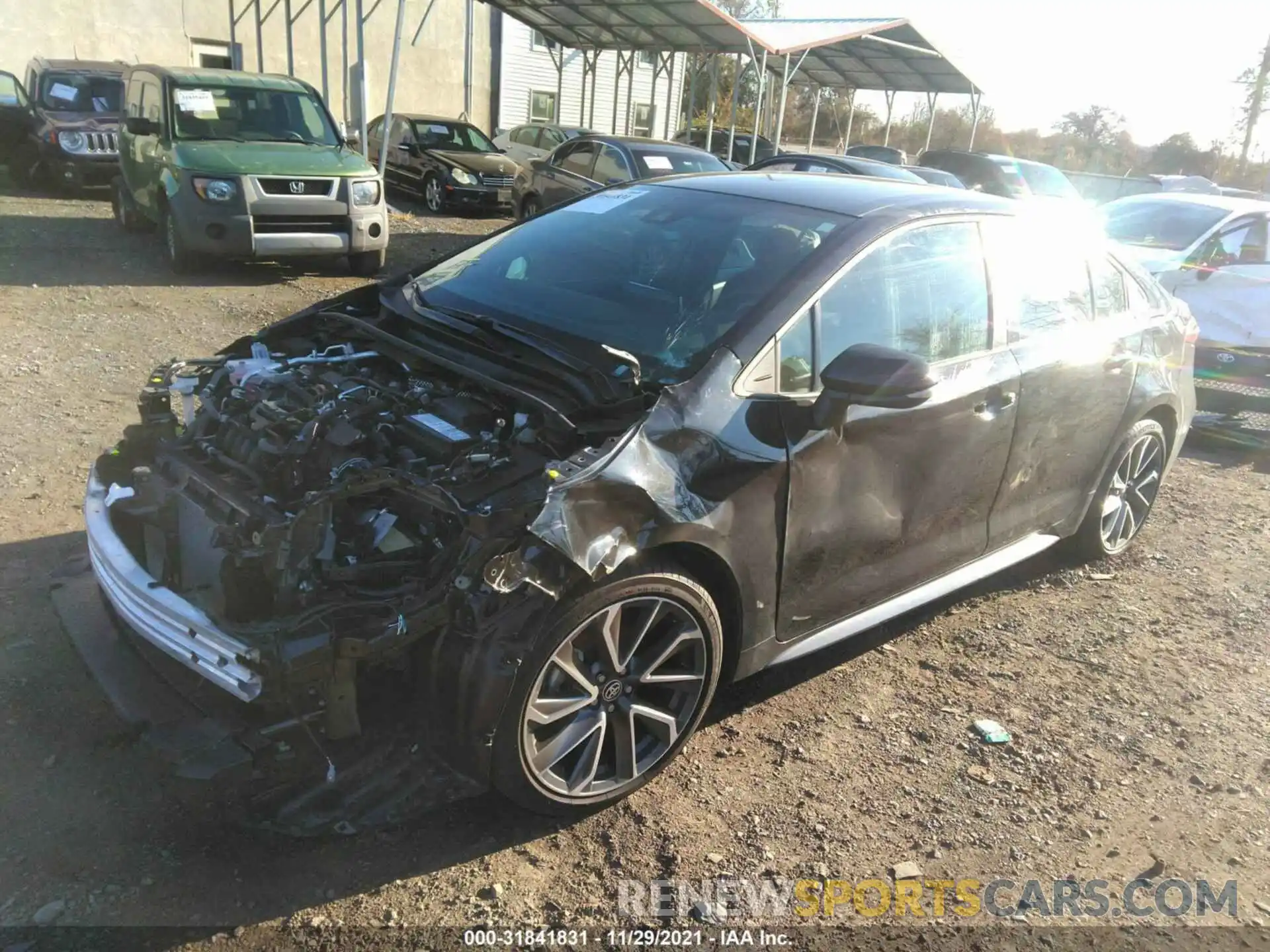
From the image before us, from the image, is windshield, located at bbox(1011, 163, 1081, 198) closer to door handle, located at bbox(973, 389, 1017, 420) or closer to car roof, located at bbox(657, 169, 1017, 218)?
car roof, located at bbox(657, 169, 1017, 218)

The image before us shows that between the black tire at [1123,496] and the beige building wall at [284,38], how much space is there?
14.7 m

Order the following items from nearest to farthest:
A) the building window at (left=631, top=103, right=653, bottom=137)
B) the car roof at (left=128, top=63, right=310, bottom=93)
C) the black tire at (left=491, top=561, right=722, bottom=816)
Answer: the black tire at (left=491, top=561, right=722, bottom=816)
the car roof at (left=128, top=63, right=310, bottom=93)
the building window at (left=631, top=103, right=653, bottom=137)

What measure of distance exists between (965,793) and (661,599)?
1.29m

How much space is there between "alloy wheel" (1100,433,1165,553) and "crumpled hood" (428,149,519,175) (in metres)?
11.6

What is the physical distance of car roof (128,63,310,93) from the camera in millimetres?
9391

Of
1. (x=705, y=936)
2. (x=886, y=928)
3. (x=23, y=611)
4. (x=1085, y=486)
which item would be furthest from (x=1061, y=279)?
(x=23, y=611)

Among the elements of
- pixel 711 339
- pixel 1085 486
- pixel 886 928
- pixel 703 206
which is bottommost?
pixel 886 928

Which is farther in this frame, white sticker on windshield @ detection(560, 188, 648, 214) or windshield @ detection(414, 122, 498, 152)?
windshield @ detection(414, 122, 498, 152)

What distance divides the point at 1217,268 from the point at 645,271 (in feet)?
23.6

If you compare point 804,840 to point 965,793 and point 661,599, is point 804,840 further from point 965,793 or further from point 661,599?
point 661,599

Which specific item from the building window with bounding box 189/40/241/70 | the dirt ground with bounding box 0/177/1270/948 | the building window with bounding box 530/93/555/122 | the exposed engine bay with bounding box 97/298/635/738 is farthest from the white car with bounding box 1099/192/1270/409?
the building window with bounding box 530/93/555/122

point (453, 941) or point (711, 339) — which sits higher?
point (711, 339)

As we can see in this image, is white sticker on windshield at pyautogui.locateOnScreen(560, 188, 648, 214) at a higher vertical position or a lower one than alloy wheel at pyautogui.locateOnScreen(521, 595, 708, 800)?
higher

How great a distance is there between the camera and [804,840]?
281 cm
